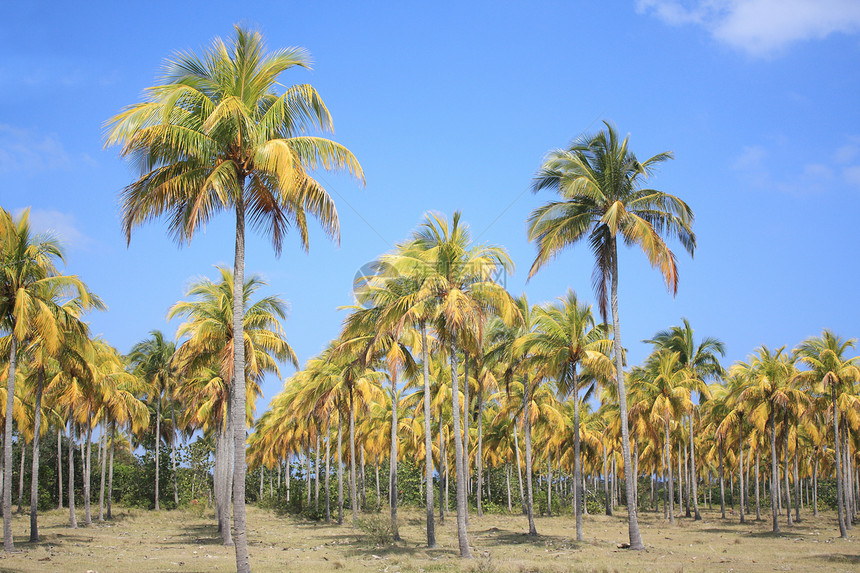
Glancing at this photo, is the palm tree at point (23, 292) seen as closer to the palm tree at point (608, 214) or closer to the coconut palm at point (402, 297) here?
the coconut palm at point (402, 297)

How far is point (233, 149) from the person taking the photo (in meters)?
14.3

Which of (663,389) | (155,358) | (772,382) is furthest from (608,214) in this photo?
(155,358)

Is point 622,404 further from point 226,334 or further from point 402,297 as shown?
point 226,334

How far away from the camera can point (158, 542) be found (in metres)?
26.2

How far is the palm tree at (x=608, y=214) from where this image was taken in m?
22.8

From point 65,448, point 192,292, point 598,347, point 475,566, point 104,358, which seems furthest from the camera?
point 65,448

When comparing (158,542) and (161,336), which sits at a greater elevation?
(161,336)

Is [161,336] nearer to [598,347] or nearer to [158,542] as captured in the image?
[158,542]

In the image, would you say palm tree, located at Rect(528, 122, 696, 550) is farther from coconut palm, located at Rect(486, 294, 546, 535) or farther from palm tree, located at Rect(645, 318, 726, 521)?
palm tree, located at Rect(645, 318, 726, 521)

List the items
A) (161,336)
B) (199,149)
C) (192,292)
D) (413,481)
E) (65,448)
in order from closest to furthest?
(199,149) → (192,292) → (161,336) → (65,448) → (413,481)

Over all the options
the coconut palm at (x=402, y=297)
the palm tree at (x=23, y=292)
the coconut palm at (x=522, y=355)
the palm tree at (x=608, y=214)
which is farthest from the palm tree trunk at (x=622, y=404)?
the palm tree at (x=23, y=292)

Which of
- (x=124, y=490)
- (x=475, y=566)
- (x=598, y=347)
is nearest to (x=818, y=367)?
(x=598, y=347)

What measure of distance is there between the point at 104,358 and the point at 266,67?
21.0 metres

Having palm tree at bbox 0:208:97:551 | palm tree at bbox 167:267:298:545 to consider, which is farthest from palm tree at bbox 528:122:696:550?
palm tree at bbox 0:208:97:551
